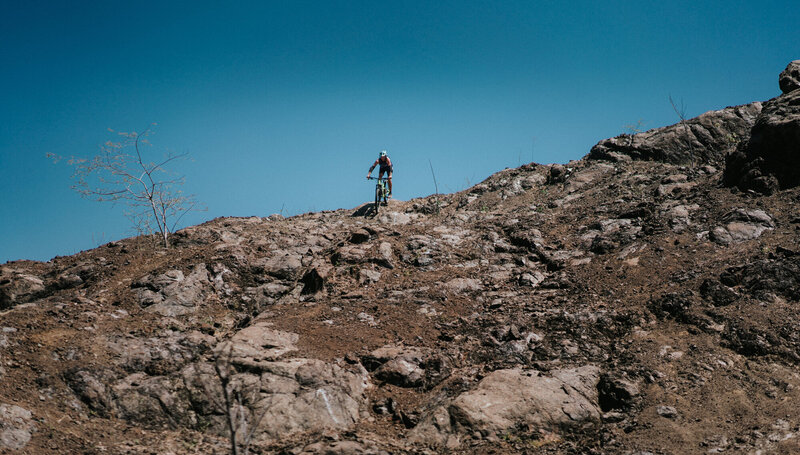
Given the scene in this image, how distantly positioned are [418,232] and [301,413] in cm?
885

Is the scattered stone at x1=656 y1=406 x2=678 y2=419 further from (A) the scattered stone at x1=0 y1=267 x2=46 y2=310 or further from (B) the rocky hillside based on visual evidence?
(A) the scattered stone at x1=0 y1=267 x2=46 y2=310

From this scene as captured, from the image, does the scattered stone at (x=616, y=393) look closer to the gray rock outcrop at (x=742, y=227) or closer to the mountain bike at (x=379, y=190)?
the gray rock outcrop at (x=742, y=227)

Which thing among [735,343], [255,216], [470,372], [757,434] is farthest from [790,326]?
[255,216]

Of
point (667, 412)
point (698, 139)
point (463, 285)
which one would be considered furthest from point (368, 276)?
point (698, 139)

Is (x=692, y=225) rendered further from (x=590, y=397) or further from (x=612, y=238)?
(x=590, y=397)

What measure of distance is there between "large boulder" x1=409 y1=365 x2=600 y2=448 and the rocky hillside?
0.03m

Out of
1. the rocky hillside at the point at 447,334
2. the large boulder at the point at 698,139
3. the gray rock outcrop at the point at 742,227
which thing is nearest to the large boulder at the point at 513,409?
the rocky hillside at the point at 447,334

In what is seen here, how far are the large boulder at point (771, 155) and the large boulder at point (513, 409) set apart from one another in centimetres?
954

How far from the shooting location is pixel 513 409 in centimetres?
802

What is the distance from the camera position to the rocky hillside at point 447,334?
7742 millimetres

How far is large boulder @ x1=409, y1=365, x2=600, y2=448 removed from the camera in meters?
7.79

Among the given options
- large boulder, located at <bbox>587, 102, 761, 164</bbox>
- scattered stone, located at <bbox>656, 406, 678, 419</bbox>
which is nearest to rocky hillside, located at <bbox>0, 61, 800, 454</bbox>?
scattered stone, located at <bbox>656, 406, 678, 419</bbox>

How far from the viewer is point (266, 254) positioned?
14.5 meters

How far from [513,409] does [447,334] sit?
9.15ft
